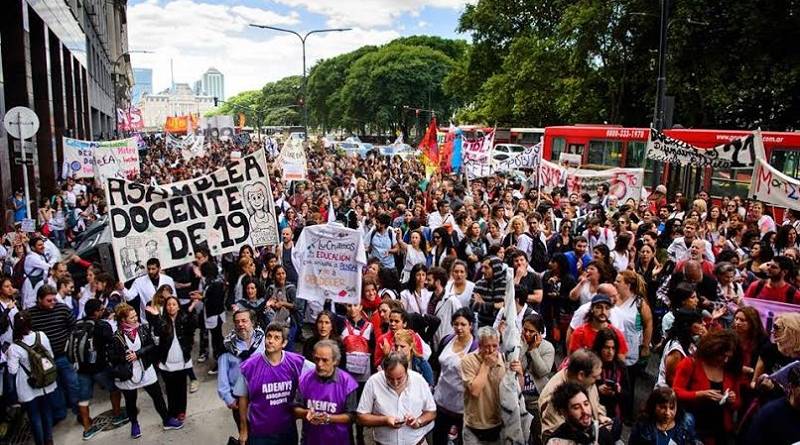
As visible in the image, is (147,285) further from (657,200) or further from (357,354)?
(657,200)

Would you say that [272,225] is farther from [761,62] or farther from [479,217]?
[761,62]

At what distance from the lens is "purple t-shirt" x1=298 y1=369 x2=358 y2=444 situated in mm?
4539

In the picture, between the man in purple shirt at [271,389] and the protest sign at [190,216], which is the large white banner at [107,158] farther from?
the man in purple shirt at [271,389]

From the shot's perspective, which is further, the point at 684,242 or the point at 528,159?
the point at 528,159

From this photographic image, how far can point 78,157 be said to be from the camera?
17922 mm

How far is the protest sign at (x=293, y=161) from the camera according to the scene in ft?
52.2

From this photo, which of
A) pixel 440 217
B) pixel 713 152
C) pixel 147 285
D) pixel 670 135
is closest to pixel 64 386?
pixel 147 285

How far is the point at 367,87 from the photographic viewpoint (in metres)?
66.3

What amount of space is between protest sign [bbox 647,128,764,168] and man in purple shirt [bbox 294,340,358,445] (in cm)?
889

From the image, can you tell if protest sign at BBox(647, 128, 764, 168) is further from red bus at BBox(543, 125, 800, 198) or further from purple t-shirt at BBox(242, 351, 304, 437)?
purple t-shirt at BBox(242, 351, 304, 437)

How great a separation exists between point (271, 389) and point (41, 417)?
8.68 feet

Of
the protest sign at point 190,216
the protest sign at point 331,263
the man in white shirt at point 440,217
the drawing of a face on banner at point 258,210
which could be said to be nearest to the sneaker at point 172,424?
the protest sign at point 190,216

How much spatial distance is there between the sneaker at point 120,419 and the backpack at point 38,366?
1.00 meters

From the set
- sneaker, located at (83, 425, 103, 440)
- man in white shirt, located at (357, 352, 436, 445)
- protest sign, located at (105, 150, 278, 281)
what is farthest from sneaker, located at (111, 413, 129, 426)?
man in white shirt, located at (357, 352, 436, 445)
